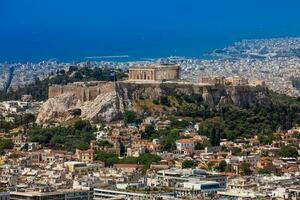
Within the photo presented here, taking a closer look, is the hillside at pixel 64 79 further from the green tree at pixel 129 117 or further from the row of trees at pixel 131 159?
the row of trees at pixel 131 159

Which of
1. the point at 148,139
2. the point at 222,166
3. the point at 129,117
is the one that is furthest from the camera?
the point at 129,117

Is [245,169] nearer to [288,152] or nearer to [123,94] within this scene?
[288,152]

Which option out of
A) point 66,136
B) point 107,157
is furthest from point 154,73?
point 107,157

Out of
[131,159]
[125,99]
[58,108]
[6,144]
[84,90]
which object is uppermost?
[84,90]

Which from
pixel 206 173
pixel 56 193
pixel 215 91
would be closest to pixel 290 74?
pixel 215 91

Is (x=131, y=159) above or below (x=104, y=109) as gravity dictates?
below

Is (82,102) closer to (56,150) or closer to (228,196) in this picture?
(56,150)

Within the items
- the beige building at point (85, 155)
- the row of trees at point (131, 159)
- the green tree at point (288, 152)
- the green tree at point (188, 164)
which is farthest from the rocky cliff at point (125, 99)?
the green tree at point (188, 164)

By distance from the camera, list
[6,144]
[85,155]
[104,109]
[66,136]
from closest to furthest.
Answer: [85,155]
[6,144]
[66,136]
[104,109]
